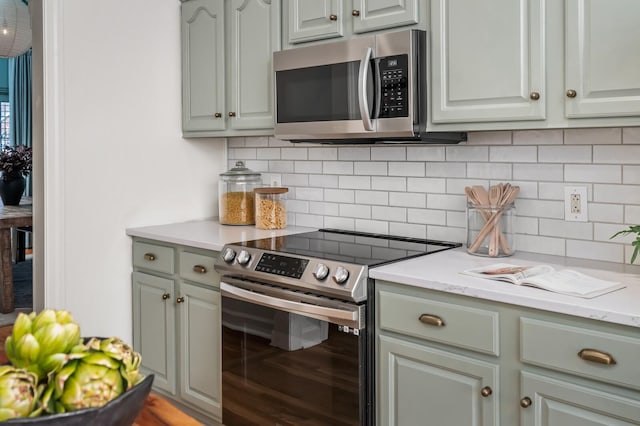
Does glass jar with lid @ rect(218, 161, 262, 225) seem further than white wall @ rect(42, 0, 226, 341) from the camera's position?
Yes

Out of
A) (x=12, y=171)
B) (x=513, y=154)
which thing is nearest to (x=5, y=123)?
(x=12, y=171)

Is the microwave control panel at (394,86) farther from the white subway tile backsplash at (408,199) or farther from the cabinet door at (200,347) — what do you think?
the cabinet door at (200,347)

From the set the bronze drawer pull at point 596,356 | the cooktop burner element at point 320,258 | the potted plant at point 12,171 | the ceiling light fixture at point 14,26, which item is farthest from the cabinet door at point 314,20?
the potted plant at point 12,171

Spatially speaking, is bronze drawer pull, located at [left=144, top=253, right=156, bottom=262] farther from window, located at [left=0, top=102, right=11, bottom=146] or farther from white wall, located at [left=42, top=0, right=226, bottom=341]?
window, located at [left=0, top=102, right=11, bottom=146]

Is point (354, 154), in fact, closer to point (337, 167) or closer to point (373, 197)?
point (337, 167)

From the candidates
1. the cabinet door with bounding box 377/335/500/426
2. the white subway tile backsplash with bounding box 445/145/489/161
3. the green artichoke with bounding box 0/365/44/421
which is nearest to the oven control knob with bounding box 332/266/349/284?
the cabinet door with bounding box 377/335/500/426

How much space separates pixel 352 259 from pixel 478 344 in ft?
1.85

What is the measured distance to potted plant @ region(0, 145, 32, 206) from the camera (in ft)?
18.1

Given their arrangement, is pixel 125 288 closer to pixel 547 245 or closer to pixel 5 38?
pixel 547 245

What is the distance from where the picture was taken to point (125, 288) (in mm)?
3236

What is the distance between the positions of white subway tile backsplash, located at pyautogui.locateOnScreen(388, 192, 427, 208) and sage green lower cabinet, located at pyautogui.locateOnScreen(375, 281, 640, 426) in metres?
0.75

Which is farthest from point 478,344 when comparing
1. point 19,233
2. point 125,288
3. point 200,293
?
point 19,233

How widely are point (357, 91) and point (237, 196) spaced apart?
1.09 metres

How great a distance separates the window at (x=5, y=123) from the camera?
8.27 meters
